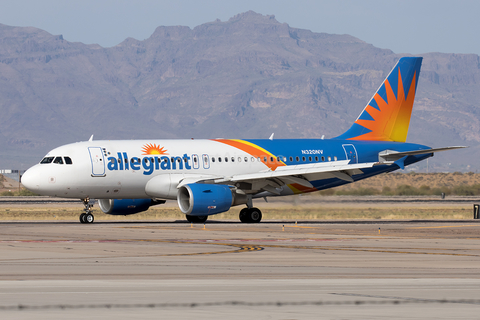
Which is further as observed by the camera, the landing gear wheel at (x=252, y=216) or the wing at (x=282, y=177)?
the landing gear wheel at (x=252, y=216)

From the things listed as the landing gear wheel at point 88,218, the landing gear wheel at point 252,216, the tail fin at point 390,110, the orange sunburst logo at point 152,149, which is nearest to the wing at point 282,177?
the landing gear wheel at point 252,216

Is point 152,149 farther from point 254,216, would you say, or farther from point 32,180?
point 254,216

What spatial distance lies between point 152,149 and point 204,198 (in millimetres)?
4684

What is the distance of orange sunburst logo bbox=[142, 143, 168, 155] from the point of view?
43.5 meters

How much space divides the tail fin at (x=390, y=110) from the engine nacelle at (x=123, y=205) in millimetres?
12997

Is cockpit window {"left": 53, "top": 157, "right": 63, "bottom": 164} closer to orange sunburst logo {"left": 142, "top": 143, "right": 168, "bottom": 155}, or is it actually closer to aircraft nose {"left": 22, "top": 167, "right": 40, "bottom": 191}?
aircraft nose {"left": 22, "top": 167, "right": 40, "bottom": 191}

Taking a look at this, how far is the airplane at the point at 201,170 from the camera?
41.8 meters

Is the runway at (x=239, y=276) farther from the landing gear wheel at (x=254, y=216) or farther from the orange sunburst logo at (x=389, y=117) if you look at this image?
the orange sunburst logo at (x=389, y=117)

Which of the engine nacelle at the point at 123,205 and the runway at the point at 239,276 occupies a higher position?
the engine nacelle at the point at 123,205

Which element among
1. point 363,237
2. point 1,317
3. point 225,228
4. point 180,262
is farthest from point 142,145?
point 1,317

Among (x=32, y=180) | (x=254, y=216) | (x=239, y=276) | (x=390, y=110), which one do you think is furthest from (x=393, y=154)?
(x=239, y=276)

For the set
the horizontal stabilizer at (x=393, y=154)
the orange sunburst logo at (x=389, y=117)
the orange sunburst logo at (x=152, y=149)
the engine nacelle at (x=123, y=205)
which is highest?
the orange sunburst logo at (x=389, y=117)

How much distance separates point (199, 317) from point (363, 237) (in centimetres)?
2007

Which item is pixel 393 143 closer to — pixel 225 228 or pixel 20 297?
pixel 225 228
